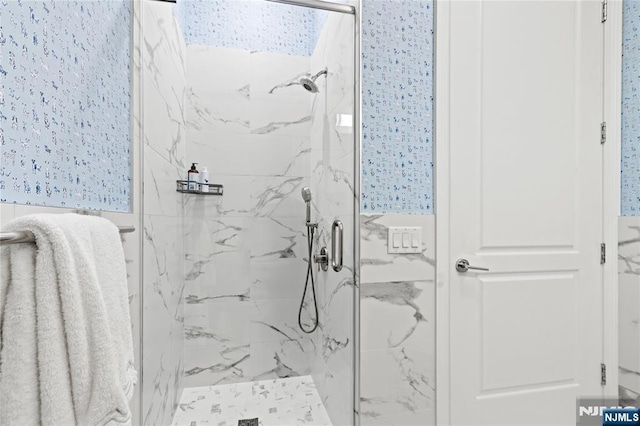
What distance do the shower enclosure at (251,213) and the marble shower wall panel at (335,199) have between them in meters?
0.02

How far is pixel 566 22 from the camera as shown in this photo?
154cm

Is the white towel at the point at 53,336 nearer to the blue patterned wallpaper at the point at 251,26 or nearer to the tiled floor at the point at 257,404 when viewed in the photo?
the tiled floor at the point at 257,404

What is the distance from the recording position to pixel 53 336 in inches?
19.0

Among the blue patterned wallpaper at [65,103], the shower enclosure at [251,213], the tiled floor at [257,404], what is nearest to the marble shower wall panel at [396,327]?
the shower enclosure at [251,213]

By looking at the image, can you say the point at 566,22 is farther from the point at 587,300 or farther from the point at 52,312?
the point at 52,312

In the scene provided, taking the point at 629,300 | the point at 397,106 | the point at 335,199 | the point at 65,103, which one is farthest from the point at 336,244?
the point at 629,300

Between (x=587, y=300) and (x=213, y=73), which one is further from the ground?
(x=213, y=73)

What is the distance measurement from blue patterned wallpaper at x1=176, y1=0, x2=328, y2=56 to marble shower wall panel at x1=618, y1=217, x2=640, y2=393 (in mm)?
1957

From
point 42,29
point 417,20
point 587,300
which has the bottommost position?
point 587,300

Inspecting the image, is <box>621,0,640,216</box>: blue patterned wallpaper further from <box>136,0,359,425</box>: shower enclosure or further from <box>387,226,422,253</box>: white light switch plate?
<box>136,0,359,425</box>: shower enclosure

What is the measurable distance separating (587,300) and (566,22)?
1.27 metres

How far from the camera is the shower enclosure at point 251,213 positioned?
71.4 inches

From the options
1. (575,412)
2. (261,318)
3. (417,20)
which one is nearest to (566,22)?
(417,20)

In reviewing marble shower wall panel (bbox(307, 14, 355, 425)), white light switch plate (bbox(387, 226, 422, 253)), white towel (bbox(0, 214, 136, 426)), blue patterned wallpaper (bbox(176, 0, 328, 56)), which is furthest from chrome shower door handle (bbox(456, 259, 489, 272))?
blue patterned wallpaper (bbox(176, 0, 328, 56))
